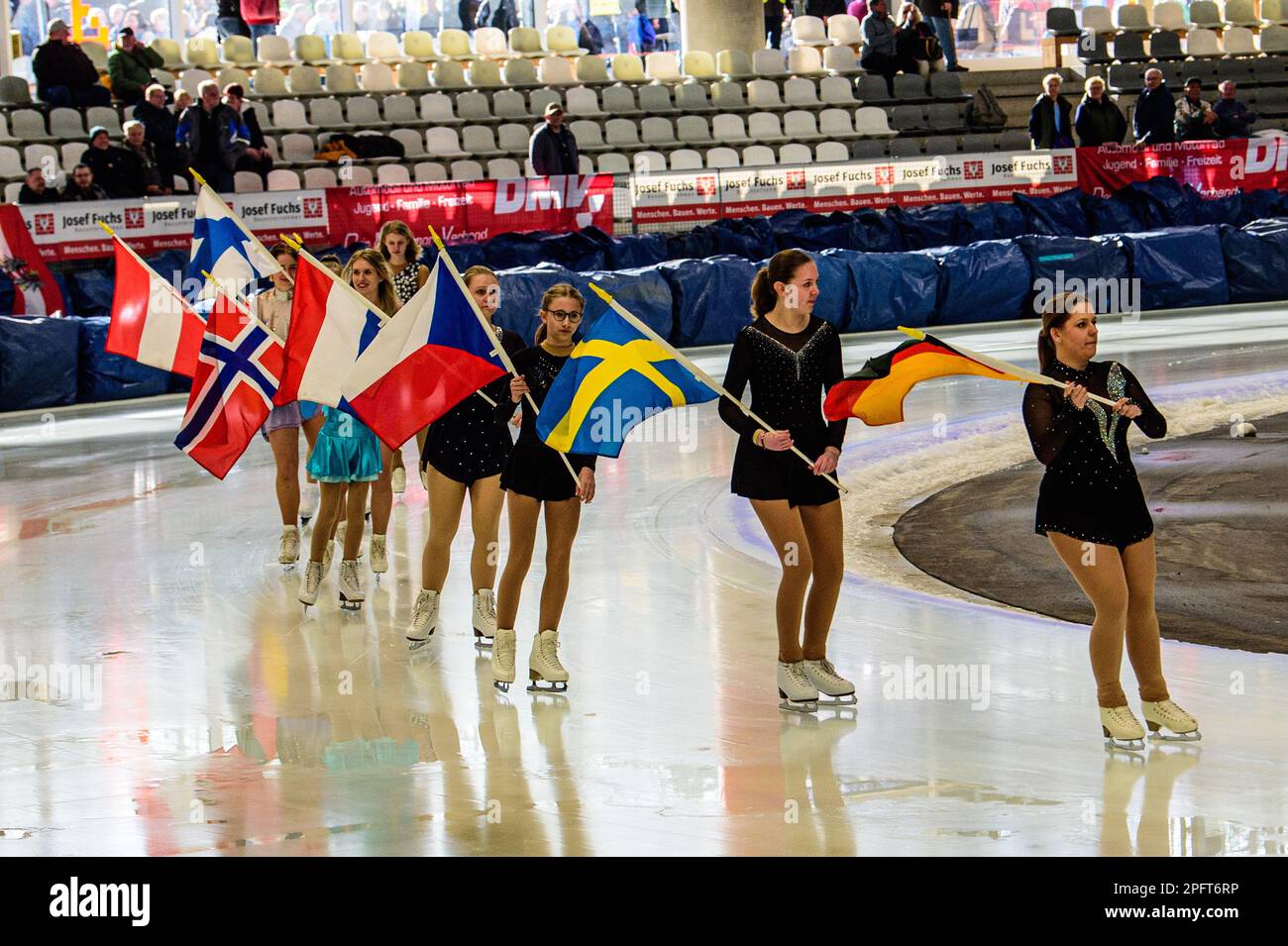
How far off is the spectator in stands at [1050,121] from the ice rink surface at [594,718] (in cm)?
1726

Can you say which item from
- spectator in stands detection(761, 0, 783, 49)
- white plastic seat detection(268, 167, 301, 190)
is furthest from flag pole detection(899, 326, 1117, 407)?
spectator in stands detection(761, 0, 783, 49)

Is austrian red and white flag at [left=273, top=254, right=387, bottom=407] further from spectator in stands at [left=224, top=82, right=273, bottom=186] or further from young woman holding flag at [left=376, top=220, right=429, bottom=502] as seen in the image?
spectator in stands at [left=224, top=82, right=273, bottom=186]

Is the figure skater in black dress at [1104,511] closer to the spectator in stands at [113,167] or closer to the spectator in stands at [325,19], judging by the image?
the spectator in stands at [113,167]

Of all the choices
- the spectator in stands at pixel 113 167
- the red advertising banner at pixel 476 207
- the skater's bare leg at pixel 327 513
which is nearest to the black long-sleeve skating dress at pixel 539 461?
the skater's bare leg at pixel 327 513

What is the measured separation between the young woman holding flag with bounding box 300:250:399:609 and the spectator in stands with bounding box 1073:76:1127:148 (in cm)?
2019

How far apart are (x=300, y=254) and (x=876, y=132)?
22223mm

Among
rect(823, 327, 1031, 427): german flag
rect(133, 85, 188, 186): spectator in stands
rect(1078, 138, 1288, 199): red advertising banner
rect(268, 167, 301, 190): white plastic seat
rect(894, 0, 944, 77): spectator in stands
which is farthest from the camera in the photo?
rect(894, 0, 944, 77): spectator in stands

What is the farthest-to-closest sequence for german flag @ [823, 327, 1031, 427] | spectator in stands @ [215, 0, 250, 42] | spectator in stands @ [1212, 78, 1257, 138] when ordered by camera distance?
spectator in stands @ [215, 0, 250, 42] → spectator in stands @ [1212, 78, 1257, 138] → german flag @ [823, 327, 1031, 427]

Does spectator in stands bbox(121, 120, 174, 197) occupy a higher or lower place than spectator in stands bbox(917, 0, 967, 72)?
lower

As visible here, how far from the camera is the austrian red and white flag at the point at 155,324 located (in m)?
11.2

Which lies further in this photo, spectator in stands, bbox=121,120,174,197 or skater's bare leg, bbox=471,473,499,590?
spectator in stands, bbox=121,120,174,197

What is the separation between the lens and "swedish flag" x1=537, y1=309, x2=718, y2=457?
25.4 ft
